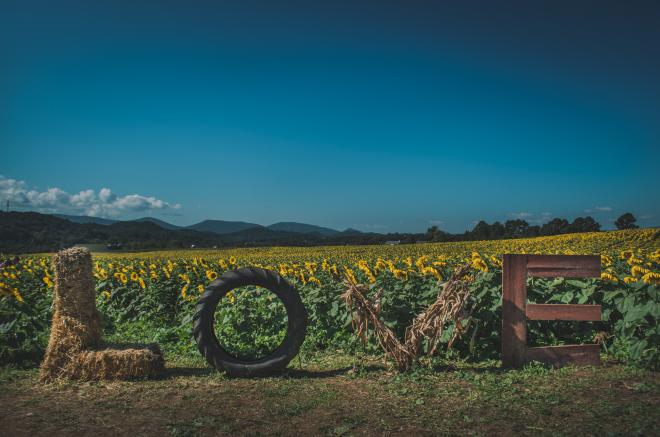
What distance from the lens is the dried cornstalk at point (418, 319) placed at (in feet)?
20.2

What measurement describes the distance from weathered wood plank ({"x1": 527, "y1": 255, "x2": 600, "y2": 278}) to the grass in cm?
123

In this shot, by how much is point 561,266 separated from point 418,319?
210 centimetres

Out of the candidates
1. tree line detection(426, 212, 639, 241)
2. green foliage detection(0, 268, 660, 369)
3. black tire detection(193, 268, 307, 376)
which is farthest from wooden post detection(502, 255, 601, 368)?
tree line detection(426, 212, 639, 241)

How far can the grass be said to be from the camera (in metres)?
4.38

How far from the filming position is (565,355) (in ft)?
21.0

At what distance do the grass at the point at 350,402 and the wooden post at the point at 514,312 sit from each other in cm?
26

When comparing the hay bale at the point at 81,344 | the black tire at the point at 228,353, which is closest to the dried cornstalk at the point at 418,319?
the black tire at the point at 228,353

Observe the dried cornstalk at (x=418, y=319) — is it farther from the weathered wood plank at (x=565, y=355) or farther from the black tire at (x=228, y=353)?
the weathered wood plank at (x=565, y=355)

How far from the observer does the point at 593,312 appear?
645cm

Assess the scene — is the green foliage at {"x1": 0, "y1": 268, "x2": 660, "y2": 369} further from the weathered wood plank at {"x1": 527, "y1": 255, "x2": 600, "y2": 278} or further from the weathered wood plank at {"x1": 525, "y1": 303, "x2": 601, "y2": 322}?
the weathered wood plank at {"x1": 527, "y1": 255, "x2": 600, "y2": 278}

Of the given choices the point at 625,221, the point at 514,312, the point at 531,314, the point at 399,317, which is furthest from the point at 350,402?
the point at 625,221

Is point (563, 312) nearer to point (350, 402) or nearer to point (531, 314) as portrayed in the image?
point (531, 314)

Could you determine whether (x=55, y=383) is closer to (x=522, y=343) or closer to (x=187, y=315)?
(x=187, y=315)

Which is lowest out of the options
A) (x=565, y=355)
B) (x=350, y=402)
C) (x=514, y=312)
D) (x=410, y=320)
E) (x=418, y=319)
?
(x=350, y=402)
